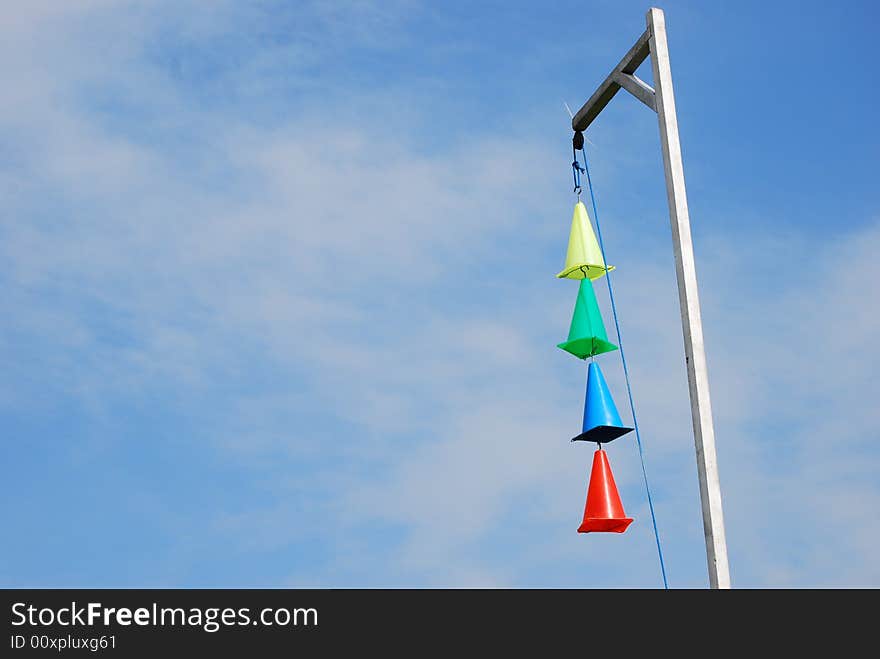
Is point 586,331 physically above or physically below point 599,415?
above

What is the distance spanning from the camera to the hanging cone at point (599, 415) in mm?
6820

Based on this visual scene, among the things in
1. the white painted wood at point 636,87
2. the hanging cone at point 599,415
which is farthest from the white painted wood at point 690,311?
the hanging cone at point 599,415

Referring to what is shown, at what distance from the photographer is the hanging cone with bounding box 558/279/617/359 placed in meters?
7.02

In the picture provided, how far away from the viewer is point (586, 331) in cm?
702

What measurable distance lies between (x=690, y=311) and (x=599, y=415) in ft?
3.17
